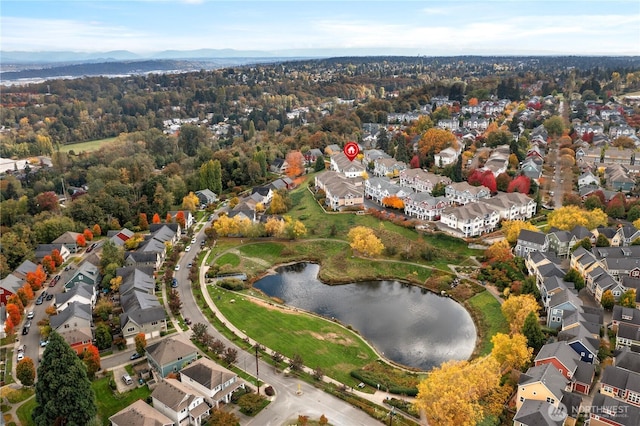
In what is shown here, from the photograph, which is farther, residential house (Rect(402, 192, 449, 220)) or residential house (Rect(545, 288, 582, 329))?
residential house (Rect(402, 192, 449, 220))

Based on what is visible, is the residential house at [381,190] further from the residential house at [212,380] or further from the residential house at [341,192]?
the residential house at [212,380]

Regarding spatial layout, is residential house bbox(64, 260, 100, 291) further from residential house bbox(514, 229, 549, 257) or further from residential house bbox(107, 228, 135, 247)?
residential house bbox(514, 229, 549, 257)

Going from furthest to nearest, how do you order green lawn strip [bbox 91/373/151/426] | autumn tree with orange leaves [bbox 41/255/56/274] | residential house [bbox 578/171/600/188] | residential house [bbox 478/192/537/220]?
residential house [bbox 578/171/600/188], residential house [bbox 478/192/537/220], autumn tree with orange leaves [bbox 41/255/56/274], green lawn strip [bbox 91/373/151/426]

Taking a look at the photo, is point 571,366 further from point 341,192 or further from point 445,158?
point 445,158

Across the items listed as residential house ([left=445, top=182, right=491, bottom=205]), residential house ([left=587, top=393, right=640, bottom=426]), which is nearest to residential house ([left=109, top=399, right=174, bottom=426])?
residential house ([left=587, top=393, right=640, bottom=426])

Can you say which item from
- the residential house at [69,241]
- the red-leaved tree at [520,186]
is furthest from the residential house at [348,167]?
the residential house at [69,241]

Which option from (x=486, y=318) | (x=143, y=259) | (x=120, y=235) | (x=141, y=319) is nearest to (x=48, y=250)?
(x=120, y=235)
